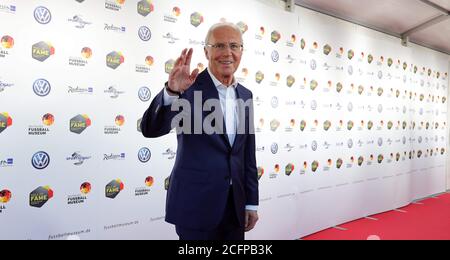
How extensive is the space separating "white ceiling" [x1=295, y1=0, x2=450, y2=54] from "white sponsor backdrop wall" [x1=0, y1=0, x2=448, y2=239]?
0.15m

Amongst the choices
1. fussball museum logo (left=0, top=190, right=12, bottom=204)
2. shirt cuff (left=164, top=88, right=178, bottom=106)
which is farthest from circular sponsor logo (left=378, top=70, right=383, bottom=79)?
fussball museum logo (left=0, top=190, right=12, bottom=204)

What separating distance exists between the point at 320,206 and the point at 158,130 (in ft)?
11.5

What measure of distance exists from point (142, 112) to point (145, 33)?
0.65m

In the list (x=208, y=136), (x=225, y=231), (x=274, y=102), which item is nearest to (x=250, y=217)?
(x=225, y=231)

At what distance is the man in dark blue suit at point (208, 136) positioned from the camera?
5.56 feet

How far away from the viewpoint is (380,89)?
5.74 metres

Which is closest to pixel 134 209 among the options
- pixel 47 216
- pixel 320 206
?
pixel 47 216

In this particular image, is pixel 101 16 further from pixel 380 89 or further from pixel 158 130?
pixel 380 89

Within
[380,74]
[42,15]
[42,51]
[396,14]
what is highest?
[396,14]

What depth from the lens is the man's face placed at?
186 cm

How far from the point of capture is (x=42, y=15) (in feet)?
8.43

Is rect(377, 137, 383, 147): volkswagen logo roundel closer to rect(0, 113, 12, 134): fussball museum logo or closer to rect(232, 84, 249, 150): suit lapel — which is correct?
rect(232, 84, 249, 150): suit lapel

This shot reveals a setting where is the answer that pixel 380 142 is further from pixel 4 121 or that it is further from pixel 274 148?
pixel 4 121

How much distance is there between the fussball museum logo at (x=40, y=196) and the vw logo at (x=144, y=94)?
0.98m
